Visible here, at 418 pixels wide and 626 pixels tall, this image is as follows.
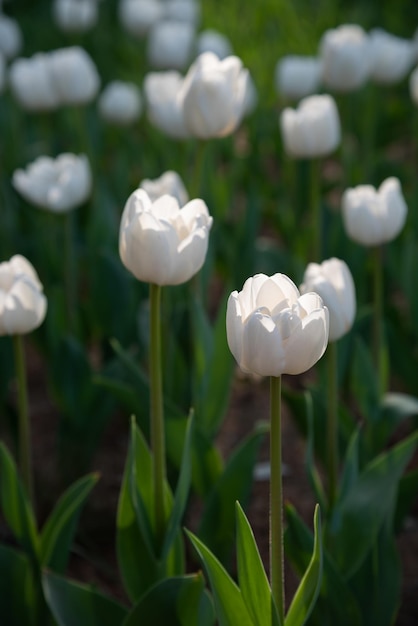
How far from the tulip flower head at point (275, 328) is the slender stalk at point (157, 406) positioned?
0.79ft

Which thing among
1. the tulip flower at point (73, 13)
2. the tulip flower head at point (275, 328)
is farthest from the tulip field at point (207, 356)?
the tulip flower at point (73, 13)

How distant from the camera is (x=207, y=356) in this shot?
5.57 feet

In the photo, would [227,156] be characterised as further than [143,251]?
Yes

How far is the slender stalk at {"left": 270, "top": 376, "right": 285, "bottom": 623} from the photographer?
1.04 meters

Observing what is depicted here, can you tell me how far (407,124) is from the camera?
373 cm

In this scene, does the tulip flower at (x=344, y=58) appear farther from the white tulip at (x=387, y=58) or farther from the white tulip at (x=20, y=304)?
the white tulip at (x=20, y=304)

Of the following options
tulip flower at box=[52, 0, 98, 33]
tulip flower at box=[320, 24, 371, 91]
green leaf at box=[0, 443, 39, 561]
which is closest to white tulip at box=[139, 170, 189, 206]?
green leaf at box=[0, 443, 39, 561]

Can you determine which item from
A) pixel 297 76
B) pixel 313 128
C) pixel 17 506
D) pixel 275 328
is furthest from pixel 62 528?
pixel 297 76

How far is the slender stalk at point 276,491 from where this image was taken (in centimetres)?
104

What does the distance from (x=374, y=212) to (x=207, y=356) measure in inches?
14.6

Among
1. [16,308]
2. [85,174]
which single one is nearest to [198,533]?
[16,308]

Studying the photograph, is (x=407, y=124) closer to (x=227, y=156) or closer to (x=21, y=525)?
(x=227, y=156)

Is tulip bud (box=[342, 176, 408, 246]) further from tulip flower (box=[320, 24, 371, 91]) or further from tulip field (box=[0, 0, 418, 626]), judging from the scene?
tulip flower (box=[320, 24, 371, 91])

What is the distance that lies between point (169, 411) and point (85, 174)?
0.66 meters
